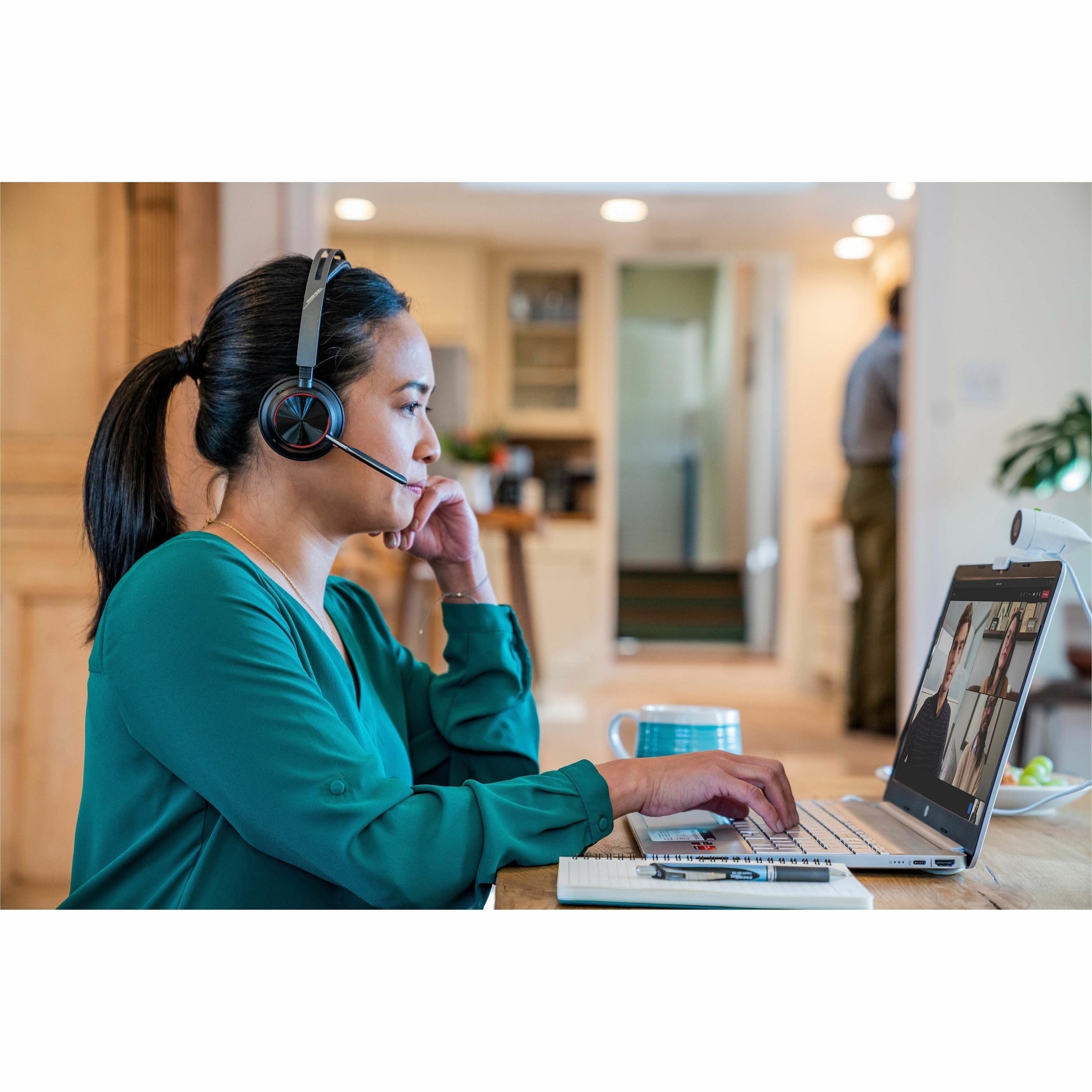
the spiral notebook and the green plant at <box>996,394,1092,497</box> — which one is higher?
the green plant at <box>996,394,1092,497</box>

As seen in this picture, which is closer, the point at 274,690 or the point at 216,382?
the point at 274,690

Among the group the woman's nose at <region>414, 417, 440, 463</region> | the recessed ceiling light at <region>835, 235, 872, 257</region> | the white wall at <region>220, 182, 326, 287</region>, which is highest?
the recessed ceiling light at <region>835, 235, 872, 257</region>

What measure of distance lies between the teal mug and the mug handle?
12mm

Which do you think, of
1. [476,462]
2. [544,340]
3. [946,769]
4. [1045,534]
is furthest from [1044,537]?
[544,340]

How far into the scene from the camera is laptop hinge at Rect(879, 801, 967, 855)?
0.84 metres

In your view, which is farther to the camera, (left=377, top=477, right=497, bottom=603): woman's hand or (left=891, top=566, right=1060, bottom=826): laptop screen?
(left=377, top=477, right=497, bottom=603): woman's hand

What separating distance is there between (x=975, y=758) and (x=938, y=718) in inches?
4.5

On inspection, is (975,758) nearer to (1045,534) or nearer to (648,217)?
(1045,534)

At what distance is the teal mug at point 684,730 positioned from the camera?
3.27 feet

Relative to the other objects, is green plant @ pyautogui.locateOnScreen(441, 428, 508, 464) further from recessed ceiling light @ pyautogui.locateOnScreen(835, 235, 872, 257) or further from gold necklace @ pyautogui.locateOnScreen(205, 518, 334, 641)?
gold necklace @ pyautogui.locateOnScreen(205, 518, 334, 641)

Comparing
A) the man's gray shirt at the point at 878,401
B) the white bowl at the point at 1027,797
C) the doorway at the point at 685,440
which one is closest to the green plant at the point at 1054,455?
the man's gray shirt at the point at 878,401

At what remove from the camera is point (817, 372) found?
19.8 feet

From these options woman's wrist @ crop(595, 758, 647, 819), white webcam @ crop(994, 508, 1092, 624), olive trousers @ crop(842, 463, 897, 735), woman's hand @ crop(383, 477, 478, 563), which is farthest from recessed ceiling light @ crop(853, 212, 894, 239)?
woman's wrist @ crop(595, 758, 647, 819)
